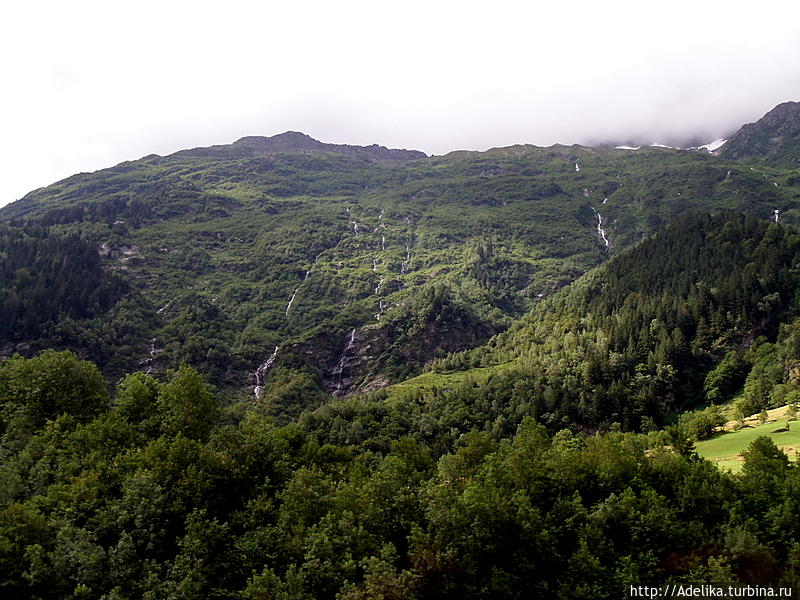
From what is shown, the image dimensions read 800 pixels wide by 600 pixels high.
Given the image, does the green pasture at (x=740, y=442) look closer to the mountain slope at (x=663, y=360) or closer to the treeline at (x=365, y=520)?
the treeline at (x=365, y=520)

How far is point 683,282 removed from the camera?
199000 millimetres

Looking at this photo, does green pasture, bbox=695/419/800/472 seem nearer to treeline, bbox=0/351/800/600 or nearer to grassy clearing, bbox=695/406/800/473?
grassy clearing, bbox=695/406/800/473

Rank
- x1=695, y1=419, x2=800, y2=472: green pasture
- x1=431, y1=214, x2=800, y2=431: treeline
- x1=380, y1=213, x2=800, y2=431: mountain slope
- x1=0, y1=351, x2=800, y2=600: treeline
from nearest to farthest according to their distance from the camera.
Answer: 1. x1=0, y1=351, x2=800, y2=600: treeline
2. x1=695, y1=419, x2=800, y2=472: green pasture
3. x1=380, y1=213, x2=800, y2=431: mountain slope
4. x1=431, y1=214, x2=800, y2=431: treeline

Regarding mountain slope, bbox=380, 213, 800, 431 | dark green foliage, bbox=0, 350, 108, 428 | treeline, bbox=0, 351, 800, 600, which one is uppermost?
dark green foliage, bbox=0, 350, 108, 428

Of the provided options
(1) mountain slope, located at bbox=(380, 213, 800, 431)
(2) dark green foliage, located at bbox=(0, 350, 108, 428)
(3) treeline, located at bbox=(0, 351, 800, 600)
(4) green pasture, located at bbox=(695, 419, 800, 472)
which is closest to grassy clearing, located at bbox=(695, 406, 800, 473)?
(4) green pasture, located at bbox=(695, 419, 800, 472)

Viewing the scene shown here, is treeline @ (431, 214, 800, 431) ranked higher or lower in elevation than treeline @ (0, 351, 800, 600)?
lower

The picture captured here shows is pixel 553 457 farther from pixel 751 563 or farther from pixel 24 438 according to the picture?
pixel 24 438

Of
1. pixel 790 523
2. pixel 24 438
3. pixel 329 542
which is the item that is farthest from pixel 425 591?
pixel 24 438

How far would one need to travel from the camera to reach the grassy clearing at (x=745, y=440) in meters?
79.2

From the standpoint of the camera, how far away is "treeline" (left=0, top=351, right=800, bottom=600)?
46094 millimetres

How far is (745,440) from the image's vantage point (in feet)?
299

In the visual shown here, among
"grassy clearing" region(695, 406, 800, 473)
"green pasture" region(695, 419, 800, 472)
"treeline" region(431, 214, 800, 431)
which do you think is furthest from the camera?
"treeline" region(431, 214, 800, 431)

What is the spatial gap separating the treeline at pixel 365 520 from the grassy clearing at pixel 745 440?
15.9 meters

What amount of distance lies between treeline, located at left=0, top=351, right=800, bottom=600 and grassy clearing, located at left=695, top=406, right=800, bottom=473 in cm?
1592
